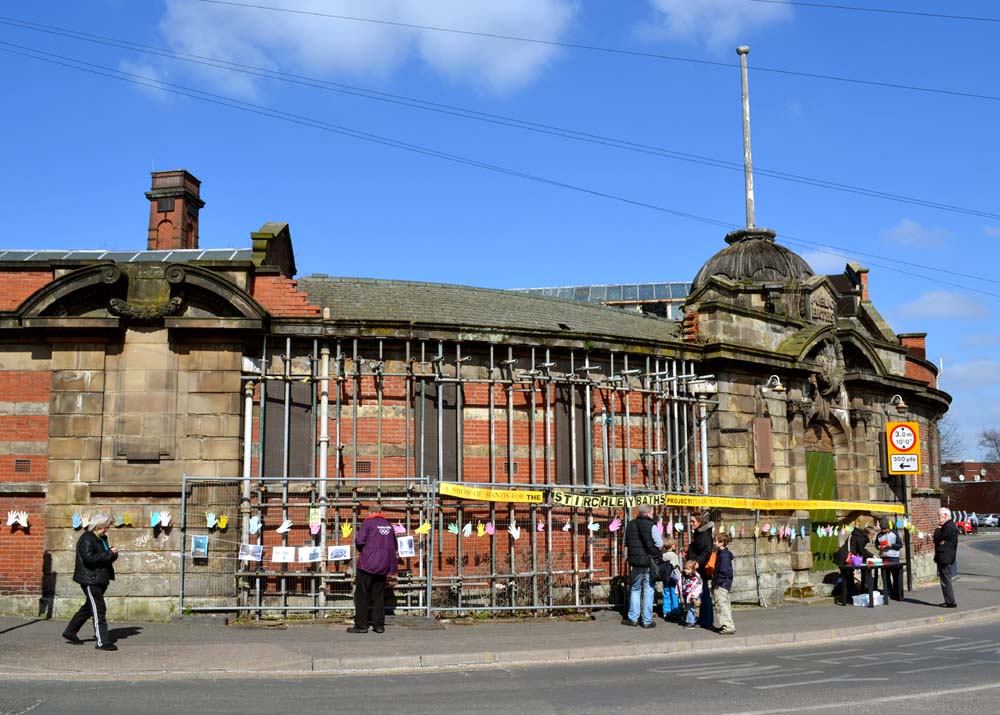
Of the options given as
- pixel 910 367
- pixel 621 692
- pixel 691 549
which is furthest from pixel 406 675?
pixel 910 367

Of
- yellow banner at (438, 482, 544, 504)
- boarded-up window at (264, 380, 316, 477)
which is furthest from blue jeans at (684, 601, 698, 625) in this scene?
boarded-up window at (264, 380, 316, 477)

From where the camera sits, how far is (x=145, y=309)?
1603 centimetres

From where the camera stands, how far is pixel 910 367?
96.7 ft

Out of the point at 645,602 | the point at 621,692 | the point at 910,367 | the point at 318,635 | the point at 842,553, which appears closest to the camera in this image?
the point at 621,692

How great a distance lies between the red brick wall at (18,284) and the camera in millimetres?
17141

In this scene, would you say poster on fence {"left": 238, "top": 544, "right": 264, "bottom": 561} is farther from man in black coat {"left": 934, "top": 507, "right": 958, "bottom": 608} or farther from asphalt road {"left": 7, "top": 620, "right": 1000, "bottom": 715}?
man in black coat {"left": 934, "top": 507, "right": 958, "bottom": 608}

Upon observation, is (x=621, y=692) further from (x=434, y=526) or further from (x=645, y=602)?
(x=434, y=526)

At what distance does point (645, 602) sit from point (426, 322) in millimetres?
5678

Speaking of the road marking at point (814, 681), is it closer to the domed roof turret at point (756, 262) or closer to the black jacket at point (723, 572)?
the black jacket at point (723, 572)

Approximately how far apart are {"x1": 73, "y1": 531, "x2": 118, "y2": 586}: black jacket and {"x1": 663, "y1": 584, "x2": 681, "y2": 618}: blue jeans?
8.54 m

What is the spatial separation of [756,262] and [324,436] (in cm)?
1202

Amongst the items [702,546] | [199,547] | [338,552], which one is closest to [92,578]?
[199,547]

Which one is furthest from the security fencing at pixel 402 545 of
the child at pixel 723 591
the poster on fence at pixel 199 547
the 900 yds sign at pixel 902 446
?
the 900 yds sign at pixel 902 446

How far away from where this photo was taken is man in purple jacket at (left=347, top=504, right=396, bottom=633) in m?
14.3
